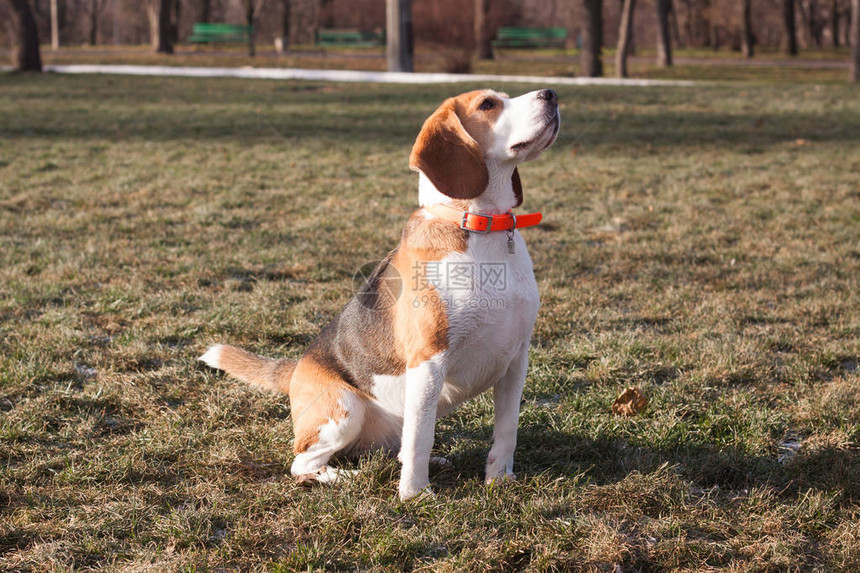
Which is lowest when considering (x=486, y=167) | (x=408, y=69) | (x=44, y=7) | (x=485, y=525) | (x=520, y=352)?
(x=485, y=525)

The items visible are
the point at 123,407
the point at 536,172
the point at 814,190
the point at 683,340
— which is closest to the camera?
the point at 123,407

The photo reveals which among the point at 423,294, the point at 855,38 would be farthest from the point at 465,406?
→ the point at 855,38

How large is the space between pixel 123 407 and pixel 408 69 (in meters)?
20.6

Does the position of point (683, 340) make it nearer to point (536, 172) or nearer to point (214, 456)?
point (214, 456)

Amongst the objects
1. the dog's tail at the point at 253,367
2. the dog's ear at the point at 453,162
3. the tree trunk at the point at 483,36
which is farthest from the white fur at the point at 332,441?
the tree trunk at the point at 483,36

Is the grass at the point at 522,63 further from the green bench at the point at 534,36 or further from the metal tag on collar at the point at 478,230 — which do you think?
the metal tag on collar at the point at 478,230

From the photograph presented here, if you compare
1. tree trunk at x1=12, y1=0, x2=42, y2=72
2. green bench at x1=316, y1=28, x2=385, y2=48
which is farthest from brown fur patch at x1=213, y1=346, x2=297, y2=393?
green bench at x1=316, y1=28, x2=385, y2=48

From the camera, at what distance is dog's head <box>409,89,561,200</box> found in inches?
118

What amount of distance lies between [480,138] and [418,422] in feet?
3.77

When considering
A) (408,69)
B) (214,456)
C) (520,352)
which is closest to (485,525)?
(520,352)

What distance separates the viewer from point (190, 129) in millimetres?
14305

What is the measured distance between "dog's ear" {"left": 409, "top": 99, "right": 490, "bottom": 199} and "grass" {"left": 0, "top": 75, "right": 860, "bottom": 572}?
4.13 feet

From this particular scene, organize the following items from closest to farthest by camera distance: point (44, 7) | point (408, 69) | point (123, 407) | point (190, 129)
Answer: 1. point (123, 407)
2. point (190, 129)
3. point (408, 69)
4. point (44, 7)

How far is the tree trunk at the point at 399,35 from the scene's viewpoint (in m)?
22.9
